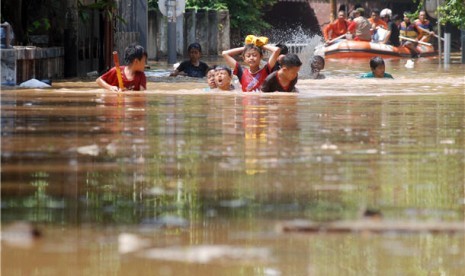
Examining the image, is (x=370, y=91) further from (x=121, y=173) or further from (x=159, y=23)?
(x=159, y=23)

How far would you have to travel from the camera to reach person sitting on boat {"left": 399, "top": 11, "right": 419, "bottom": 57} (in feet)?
152

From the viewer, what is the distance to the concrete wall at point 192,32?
40.0 meters

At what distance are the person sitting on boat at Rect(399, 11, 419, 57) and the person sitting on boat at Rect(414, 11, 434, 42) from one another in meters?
0.27

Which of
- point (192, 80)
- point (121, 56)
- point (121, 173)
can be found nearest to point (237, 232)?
point (121, 173)

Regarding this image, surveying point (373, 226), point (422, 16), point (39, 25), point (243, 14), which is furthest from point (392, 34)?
point (373, 226)

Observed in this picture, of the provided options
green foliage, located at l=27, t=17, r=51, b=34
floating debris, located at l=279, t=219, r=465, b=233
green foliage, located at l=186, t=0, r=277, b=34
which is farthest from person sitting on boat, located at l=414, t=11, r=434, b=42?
floating debris, located at l=279, t=219, r=465, b=233

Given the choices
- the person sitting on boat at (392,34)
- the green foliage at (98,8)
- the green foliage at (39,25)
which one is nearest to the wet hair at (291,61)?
the green foliage at (39,25)

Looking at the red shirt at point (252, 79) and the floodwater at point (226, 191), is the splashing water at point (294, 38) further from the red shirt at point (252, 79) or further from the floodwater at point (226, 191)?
the floodwater at point (226, 191)

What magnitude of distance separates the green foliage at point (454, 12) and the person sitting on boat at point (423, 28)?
13.0m

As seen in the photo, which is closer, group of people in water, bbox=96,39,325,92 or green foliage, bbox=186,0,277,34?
group of people in water, bbox=96,39,325,92

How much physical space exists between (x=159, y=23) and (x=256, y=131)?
3128cm

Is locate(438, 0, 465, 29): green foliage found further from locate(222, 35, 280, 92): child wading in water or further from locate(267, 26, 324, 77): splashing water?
locate(222, 35, 280, 92): child wading in water

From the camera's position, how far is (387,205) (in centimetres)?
595

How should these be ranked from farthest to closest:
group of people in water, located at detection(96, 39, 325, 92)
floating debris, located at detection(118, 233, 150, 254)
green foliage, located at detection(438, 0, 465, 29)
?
1. green foliage, located at detection(438, 0, 465, 29)
2. group of people in water, located at detection(96, 39, 325, 92)
3. floating debris, located at detection(118, 233, 150, 254)
